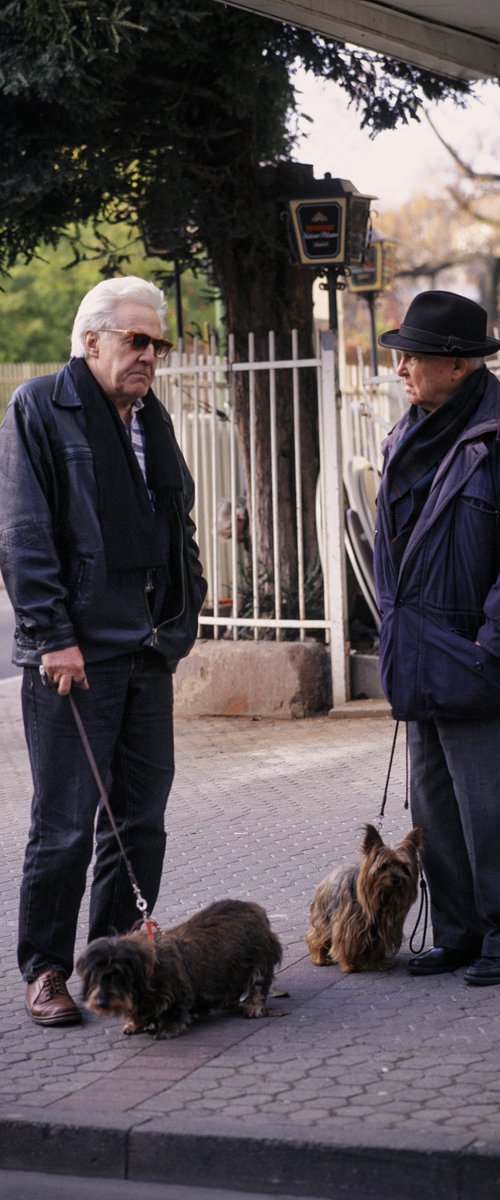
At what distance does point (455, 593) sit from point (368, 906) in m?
1.00

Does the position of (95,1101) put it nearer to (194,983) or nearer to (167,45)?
(194,983)

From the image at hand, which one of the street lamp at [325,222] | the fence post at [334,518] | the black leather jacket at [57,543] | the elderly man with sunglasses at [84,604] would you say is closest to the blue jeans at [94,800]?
the elderly man with sunglasses at [84,604]

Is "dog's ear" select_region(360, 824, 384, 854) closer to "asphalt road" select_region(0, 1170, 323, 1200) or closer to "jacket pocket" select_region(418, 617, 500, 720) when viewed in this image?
"jacket pocket" select_region(418, 617, 500, 720)

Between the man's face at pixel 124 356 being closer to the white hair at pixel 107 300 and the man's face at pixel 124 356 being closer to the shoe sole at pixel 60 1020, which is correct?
the white hair at pixel 107 300

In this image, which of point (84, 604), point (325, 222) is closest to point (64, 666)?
point (84, 604)

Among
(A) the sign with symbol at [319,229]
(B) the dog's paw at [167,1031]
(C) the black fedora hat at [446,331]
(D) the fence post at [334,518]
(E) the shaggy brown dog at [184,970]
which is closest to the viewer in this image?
(E) the shaggy brown dog at [184,970]

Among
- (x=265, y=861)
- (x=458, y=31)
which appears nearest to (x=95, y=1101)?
(x=265, y=861)

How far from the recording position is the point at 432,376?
187 inches

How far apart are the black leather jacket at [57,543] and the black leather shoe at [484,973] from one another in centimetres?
136

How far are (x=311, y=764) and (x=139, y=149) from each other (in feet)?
16.5

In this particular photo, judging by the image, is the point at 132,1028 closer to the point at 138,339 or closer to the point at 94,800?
the point at 94,800

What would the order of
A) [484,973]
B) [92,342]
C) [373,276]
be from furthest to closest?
[373,276] < [484,973] < [92,342]

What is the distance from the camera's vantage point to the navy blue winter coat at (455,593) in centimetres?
461

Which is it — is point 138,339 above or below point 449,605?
above
